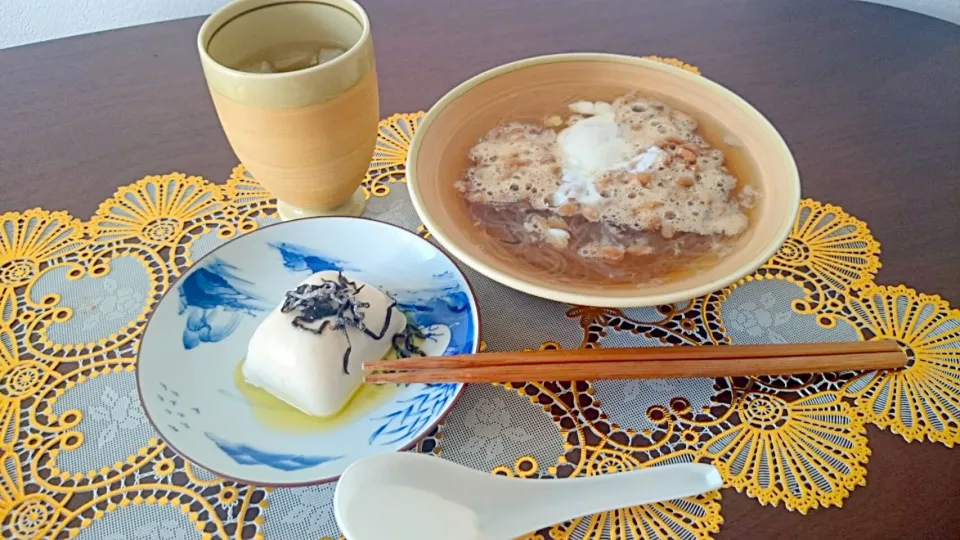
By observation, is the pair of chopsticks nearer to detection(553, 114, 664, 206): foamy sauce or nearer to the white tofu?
the white tofu

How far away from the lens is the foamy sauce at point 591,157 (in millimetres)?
735

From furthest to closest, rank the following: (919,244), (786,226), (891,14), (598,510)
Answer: (891,14), (919,244), (786,226), (598,510)

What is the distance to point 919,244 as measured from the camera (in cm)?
73

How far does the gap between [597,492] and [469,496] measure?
10cm

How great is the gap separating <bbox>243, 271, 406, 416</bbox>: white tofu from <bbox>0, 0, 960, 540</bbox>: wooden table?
330mm

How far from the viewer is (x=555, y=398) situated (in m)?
0.60

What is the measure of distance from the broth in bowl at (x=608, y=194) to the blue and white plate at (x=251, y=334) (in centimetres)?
9

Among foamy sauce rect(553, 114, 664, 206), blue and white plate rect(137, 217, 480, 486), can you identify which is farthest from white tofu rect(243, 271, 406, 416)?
foamy sauce rect(553, 114, 664, 206)

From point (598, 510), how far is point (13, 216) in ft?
2.37

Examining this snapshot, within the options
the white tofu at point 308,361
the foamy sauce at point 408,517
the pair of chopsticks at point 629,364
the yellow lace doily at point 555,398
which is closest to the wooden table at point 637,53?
the yellow lace doily at point 555,398

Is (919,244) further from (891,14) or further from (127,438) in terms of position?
(127,438)

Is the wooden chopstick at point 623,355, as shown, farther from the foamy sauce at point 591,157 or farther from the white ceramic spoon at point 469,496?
the foamy sauce at point 591,157

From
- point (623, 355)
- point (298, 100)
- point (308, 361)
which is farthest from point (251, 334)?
→ point (623, 355)

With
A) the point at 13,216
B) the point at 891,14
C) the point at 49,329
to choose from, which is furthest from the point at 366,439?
the point at 891,14
